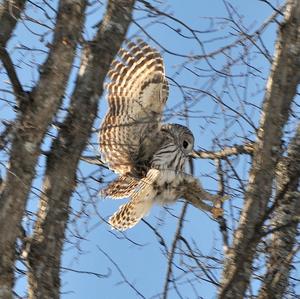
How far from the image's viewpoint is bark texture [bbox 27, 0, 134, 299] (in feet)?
18.0

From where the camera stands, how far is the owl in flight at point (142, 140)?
8.41 metres

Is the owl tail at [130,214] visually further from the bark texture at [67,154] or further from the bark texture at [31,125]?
the bark texture at [31,125]

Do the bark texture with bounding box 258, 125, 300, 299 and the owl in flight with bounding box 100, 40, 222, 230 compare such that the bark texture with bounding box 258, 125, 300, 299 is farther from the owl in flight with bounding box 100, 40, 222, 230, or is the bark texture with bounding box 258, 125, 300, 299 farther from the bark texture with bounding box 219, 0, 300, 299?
the owl in flight with bounding box 100, 40, 222, 230

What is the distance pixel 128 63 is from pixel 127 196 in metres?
1.35

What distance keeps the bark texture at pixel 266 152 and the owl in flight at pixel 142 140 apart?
1.48 meters

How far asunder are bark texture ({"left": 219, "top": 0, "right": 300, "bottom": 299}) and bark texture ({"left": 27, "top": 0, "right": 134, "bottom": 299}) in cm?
124

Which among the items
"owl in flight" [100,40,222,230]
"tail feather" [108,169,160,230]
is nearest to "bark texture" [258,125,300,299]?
"owl in flight" [100,40,222,230]

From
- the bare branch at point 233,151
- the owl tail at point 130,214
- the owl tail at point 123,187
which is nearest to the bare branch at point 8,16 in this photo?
the bare branch at point 233,151

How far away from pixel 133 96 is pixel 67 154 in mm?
2974

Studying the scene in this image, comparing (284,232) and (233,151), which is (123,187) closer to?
(233,151)

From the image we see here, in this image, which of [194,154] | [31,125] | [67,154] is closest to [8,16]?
[31,125]

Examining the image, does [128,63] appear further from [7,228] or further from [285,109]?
[7,228]

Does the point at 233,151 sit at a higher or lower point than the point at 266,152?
higher

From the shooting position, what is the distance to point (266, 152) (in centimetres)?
675
